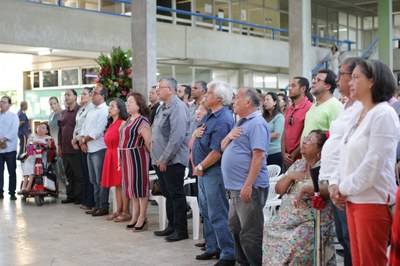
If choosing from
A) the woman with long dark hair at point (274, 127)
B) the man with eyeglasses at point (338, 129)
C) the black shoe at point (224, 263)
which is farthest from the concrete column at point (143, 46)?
the man with eyeglasses at point (338, 129)

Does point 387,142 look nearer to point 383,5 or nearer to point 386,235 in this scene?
point 386,235

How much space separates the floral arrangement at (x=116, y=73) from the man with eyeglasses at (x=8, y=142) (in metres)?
1.77

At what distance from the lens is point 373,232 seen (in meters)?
3.18

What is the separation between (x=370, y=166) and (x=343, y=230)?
1.22 meters

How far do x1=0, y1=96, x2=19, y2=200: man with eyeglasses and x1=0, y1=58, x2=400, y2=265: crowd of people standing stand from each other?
1.12 meters

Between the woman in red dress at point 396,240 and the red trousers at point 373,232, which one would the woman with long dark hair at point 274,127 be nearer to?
the red trousers at point 373,232

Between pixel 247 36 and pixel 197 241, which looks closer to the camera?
pixel 197 241

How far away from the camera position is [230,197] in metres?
4.79

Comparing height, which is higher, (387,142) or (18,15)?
(18,15)

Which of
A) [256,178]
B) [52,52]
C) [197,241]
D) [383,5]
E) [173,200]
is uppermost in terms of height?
[383,5]

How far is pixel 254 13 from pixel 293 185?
16876 mm

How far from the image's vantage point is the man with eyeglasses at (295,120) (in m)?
5.80

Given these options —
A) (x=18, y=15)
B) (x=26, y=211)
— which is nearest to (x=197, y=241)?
(x=26, y=211)

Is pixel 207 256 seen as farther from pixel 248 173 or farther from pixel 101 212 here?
pixel 101 212
